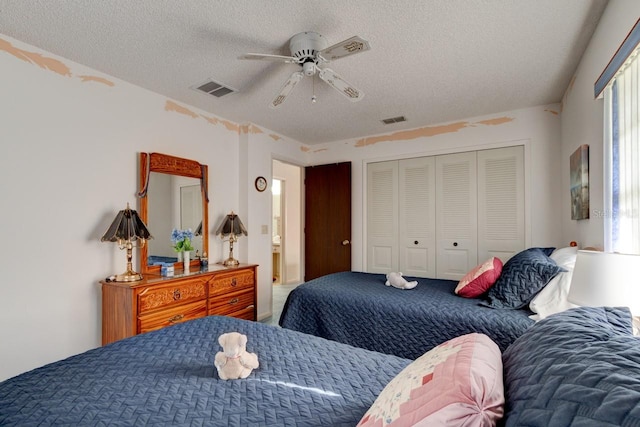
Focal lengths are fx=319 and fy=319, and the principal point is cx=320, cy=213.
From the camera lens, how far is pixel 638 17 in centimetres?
142

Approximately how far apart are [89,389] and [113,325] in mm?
1614

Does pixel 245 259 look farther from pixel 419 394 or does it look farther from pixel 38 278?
pixel 419 394

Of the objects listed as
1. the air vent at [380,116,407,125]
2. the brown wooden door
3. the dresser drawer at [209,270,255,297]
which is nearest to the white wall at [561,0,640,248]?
the air vent at [380,116,407,125]

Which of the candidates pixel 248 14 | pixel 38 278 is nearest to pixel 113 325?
pixel 38 278

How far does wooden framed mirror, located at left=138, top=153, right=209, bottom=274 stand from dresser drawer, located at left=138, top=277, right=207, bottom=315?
0.38 meters

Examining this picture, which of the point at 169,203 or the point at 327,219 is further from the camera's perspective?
the point at 327,219

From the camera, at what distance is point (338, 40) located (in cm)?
213

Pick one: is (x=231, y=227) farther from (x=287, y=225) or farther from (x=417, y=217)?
(x=287, y=225)

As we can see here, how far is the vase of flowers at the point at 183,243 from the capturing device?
9.93 feet

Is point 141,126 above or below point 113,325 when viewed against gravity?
above

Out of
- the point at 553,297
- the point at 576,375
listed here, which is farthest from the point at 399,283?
the point at 576,375

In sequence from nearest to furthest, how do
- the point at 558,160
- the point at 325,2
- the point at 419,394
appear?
the point at 419,394, the point at 325,2, the point at 558,160

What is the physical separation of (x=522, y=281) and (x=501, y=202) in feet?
5.92

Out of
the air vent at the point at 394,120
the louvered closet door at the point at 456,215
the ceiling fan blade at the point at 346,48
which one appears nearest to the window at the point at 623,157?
the ceiling fan blade at the point at 346,48
